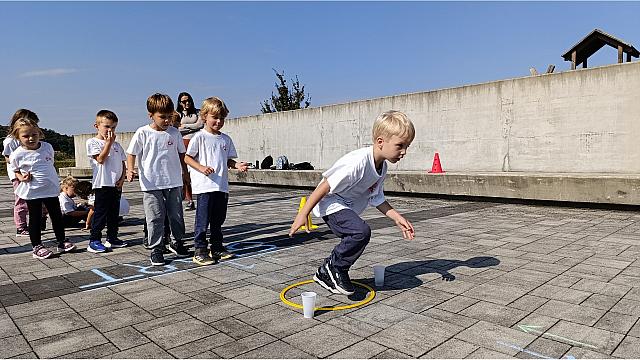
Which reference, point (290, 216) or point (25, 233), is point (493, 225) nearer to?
point (290, 216)

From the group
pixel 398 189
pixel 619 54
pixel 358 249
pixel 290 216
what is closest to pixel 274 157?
pixel 398 189

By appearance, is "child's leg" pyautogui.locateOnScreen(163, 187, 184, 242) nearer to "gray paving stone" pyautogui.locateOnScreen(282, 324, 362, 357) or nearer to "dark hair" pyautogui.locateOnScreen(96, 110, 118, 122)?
"dark hair" pyautogui.locateOnScreen(96, 110, 118, 122)

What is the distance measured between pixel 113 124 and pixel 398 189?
774cm

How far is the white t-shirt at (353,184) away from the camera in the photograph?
3715mm

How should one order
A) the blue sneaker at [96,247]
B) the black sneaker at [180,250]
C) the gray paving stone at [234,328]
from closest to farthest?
the gray paving stone at [234,328] → the black sneaker at [180,250] → the blue sneaker at [96,247]

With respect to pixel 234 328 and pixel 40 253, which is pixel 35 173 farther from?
pixel 234 328

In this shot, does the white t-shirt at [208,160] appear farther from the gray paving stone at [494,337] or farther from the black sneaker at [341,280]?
the gray paving stone at [494,337]

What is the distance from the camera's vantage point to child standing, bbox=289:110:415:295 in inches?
144

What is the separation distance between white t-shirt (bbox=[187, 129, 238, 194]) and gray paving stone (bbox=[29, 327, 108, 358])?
2.21 metres

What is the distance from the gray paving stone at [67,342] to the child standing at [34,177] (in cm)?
291

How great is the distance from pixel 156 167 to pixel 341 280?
263 centimetres

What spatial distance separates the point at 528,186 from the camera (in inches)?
373

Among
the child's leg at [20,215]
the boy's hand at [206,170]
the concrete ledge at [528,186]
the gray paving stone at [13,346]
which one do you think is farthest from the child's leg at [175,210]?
the concrete ledge at [528,186]

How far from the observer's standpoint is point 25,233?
730cm
